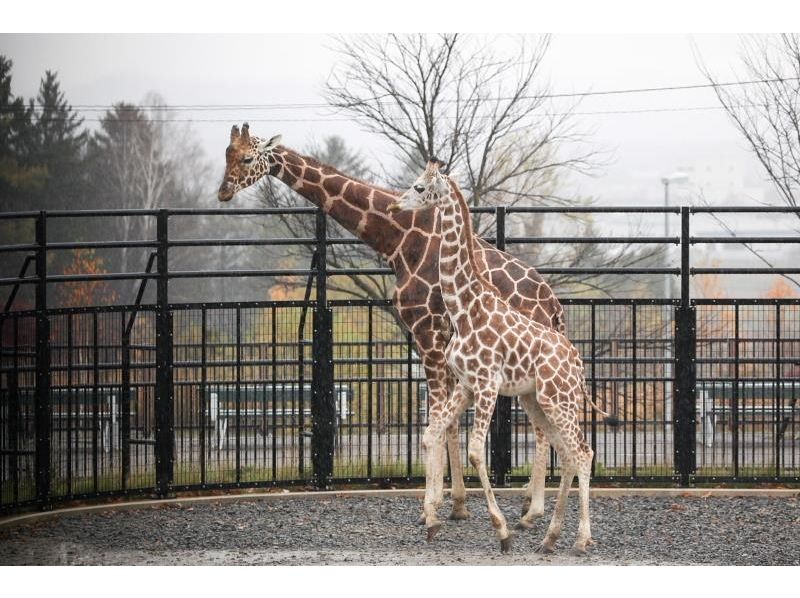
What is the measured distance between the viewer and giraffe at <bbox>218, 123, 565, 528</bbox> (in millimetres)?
7832

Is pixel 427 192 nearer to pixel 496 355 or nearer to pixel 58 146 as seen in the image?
pixel 496 355

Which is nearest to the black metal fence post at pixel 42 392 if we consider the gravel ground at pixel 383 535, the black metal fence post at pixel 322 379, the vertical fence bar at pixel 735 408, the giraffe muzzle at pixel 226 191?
the gravel ground at pixel 383 535

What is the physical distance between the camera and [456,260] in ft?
23.1

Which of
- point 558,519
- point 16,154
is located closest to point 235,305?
point 558,519

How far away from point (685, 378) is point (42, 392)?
4.31m

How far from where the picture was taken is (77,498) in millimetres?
8266

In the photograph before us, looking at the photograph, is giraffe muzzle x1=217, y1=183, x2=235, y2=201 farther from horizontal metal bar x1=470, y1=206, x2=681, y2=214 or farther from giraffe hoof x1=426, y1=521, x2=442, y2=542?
giraffe hoof x1=426, y1=521, x2=442, y2=542

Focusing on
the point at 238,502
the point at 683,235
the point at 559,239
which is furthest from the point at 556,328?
the point at 238,502

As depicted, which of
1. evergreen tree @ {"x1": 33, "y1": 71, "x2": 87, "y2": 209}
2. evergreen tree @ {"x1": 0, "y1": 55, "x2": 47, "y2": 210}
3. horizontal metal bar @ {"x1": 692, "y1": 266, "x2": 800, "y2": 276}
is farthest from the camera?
evergreen tree @ {"x1": 33, "y1": 71, "x2": 87, "y2": 209}

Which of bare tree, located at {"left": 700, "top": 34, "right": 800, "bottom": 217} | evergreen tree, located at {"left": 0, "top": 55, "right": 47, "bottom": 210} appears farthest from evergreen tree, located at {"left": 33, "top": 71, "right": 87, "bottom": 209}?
bare tree, located at {"left": 700, "top": 34, "right": 800, "bottom": 217}

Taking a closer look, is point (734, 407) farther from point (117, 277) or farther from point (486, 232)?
point (486, 232)

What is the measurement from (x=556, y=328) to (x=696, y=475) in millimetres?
1822

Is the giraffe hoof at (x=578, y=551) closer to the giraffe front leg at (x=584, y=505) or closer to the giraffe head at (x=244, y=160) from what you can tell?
the giraffe front leg at (x=584, y=505)

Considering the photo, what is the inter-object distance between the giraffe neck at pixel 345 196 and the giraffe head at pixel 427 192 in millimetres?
1052
